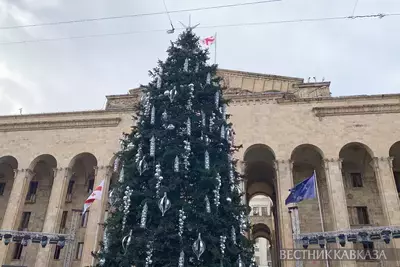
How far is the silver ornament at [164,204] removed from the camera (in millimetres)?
6273

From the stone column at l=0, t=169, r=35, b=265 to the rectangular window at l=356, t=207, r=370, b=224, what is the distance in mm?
19160

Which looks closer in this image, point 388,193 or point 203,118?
point 203,118

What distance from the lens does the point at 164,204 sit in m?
6.32

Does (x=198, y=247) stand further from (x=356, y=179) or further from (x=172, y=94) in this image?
(x=356, y=179)

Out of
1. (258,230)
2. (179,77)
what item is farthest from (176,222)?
(258,230)

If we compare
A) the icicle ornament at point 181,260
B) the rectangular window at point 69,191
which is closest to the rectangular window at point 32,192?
the rectangular window at point 69,191

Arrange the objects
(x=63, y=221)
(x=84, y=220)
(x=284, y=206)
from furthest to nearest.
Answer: (x=63, y=221)
(x=84, y=220)
(x=284, y=206)

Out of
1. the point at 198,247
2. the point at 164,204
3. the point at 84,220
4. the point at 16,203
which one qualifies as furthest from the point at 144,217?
Result: the point at 84,220

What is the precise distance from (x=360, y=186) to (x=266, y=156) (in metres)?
5.71

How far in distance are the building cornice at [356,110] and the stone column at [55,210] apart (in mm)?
15001

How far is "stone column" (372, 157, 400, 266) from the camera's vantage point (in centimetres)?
1539

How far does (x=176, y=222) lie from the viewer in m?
6.32

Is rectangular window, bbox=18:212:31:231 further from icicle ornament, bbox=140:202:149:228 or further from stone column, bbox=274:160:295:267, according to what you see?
icicle ornament, bbox=140:202:149:228

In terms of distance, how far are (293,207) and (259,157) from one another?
527 cm
